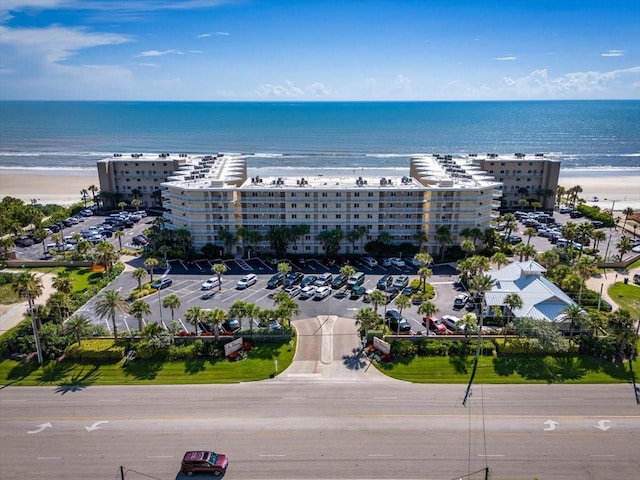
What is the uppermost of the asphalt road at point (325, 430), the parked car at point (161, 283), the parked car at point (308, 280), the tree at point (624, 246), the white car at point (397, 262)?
the tree at point (624, 246)

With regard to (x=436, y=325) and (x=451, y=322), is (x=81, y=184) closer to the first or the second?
(x=436, y=325)

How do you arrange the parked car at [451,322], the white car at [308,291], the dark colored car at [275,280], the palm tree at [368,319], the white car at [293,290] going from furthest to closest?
the dark colored car at [275,280] → the white car at [293,290] → the white car at [308,291] → the parked car at [451,322] → the palm tree at [368,319]

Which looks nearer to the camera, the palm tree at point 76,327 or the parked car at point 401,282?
the palm tree at point 76,327

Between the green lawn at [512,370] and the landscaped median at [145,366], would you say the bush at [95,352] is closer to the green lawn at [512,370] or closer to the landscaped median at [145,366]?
the landscaped median at [145,366]

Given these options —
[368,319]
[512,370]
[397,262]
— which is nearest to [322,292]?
[368,319]

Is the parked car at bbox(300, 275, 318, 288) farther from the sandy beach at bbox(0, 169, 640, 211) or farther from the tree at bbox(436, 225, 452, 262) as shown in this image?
the sandy beach at bbox(0, 169, 640, 211)

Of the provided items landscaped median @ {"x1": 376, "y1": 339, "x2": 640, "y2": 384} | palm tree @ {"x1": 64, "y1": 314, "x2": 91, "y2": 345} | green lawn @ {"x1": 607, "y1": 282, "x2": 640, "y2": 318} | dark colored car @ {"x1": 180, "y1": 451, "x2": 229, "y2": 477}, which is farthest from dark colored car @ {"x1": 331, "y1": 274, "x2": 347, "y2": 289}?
green lawn @ {"x1": 607, "y1": 282, "x2": 640, "y2": 318}

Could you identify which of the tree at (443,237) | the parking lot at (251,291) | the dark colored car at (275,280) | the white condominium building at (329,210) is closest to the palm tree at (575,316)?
the parking lot at (251,291)
